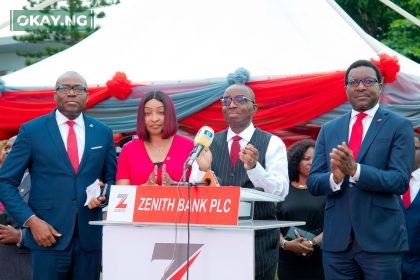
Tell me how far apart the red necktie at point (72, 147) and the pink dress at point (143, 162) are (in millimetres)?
378

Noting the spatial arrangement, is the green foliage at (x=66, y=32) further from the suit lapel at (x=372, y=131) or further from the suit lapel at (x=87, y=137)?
the suit lapel at (x=372, y=131)

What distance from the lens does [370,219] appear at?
5242mm

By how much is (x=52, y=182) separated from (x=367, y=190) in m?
2.25

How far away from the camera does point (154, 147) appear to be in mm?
5965

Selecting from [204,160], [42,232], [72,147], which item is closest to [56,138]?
[72,147]

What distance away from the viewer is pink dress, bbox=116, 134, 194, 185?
5.84 meters

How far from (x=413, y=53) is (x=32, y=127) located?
13334 mm

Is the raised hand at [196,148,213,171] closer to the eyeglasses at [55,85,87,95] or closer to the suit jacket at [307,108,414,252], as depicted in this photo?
the suit jacket at [307,108,414,252]

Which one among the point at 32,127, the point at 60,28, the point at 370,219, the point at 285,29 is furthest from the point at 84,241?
the point at 60,28

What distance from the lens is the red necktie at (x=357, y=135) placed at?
212 inches

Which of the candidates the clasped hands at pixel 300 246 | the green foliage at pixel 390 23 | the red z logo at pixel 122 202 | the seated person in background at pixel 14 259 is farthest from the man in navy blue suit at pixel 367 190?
the green foliage at pixel 390 23

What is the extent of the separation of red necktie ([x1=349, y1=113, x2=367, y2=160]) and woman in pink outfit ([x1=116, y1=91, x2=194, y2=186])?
115cm

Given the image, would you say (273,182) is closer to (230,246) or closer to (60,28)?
(230,246)

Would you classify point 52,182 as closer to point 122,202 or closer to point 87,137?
point 87,137
